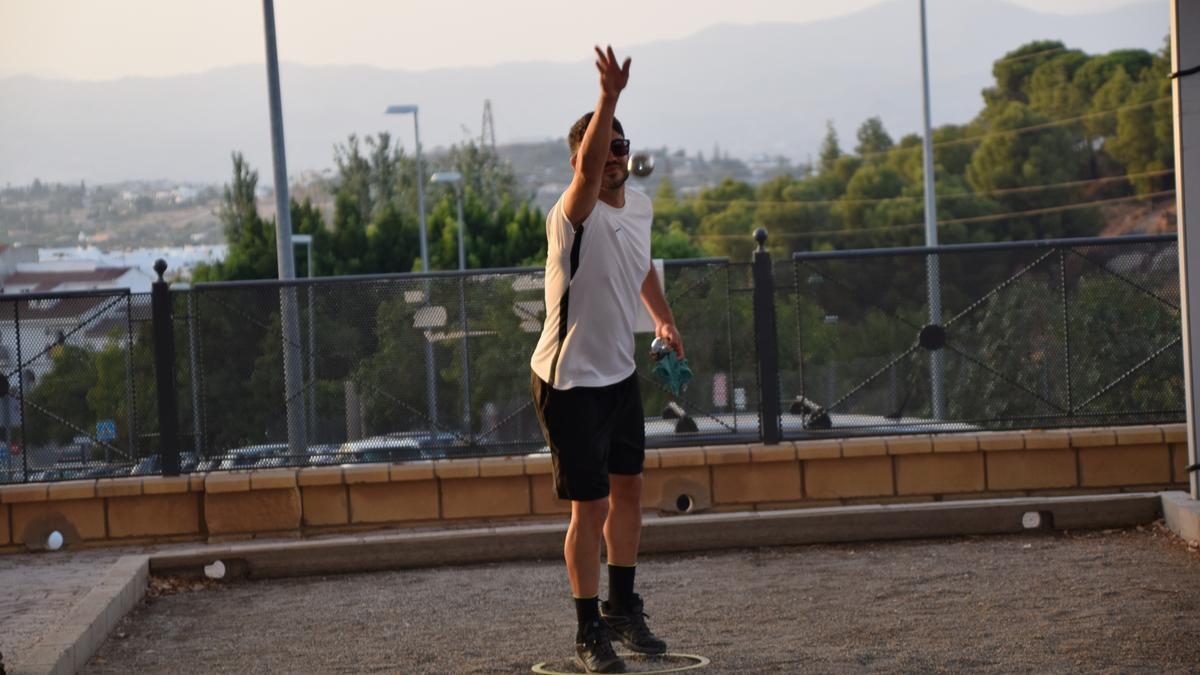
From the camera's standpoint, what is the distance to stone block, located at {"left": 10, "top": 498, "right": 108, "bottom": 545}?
32.7 ft

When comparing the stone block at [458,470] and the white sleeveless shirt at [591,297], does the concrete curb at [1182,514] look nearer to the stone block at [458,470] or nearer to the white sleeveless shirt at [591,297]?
the white sleeveless shirt at [591,297]

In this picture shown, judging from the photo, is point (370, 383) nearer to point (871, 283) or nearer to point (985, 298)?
point (871, 283)

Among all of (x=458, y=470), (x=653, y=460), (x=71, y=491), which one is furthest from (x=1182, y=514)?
(x=71, y=491)

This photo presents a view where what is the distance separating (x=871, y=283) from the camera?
1041 centimetres

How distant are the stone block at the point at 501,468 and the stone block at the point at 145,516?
1.84m

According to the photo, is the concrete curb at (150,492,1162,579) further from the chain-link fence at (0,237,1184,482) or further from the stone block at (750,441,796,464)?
the chain-link fence at (0,237,1184,482)

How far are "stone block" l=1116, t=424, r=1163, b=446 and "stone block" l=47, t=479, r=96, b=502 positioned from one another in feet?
20.2

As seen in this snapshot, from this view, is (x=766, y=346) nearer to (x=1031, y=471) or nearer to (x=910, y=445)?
(x=910, y=445)

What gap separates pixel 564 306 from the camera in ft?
18.2

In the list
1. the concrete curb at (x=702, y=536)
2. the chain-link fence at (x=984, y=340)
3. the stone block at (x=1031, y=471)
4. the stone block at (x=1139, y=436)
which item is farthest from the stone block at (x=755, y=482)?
the stone block at (x=1139, y=436)

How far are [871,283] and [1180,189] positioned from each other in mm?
2882

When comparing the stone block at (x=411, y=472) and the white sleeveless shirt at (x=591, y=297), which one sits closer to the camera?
the white sleeveless shirt at (x=591, y=297)

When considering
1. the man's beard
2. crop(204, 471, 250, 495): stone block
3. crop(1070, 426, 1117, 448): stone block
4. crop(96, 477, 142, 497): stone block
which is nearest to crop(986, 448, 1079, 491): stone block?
crop(1070, 426, 1117, 448): stone block

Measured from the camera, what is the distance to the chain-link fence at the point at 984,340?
10336 millimetres
